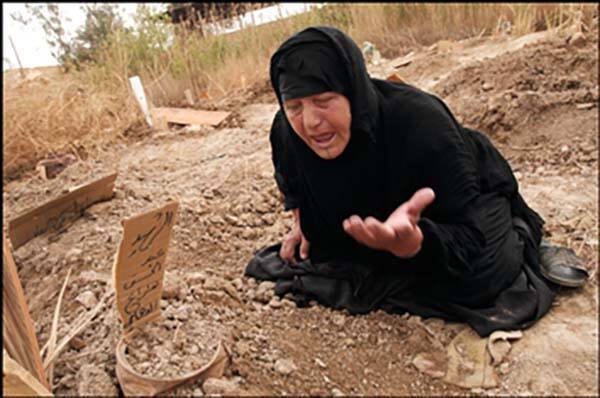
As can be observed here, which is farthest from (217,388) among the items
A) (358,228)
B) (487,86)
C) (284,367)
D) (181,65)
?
(181,65)

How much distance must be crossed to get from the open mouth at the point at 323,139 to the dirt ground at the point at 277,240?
65 cm

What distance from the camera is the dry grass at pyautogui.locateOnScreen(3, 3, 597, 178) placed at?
197 inches

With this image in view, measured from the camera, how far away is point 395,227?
136 cm

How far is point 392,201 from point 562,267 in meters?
0.67

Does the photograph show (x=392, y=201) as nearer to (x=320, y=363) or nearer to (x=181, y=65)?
(x=320, y=363)

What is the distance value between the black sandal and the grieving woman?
49 millimetres

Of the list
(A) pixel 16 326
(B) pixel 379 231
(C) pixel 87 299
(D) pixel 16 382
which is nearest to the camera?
(D) pixel 16 382

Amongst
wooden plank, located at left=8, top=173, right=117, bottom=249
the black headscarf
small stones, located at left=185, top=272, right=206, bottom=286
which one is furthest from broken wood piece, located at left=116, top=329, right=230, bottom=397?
wooden plank, located at left=8, top=173, right=117, bottom=249

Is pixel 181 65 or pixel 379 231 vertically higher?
pixel 379 231

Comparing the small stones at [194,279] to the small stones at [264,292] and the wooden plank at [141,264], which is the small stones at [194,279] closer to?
the small stones at [264,292]

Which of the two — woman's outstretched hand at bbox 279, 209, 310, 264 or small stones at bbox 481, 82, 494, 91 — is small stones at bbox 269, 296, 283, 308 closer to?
woman's outstretched hand at bbox 279, 209, 310, 264

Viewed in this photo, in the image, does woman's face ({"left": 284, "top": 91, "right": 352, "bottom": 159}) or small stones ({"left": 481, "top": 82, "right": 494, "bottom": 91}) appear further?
small stones ({"left": 481, "top": 82, "right": 494, "bottom": 91})

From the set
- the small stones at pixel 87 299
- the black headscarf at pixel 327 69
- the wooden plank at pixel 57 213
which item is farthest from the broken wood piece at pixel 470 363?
the wooden plank at pixel 57 213

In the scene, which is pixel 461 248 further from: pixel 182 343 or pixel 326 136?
pixel 182 343
